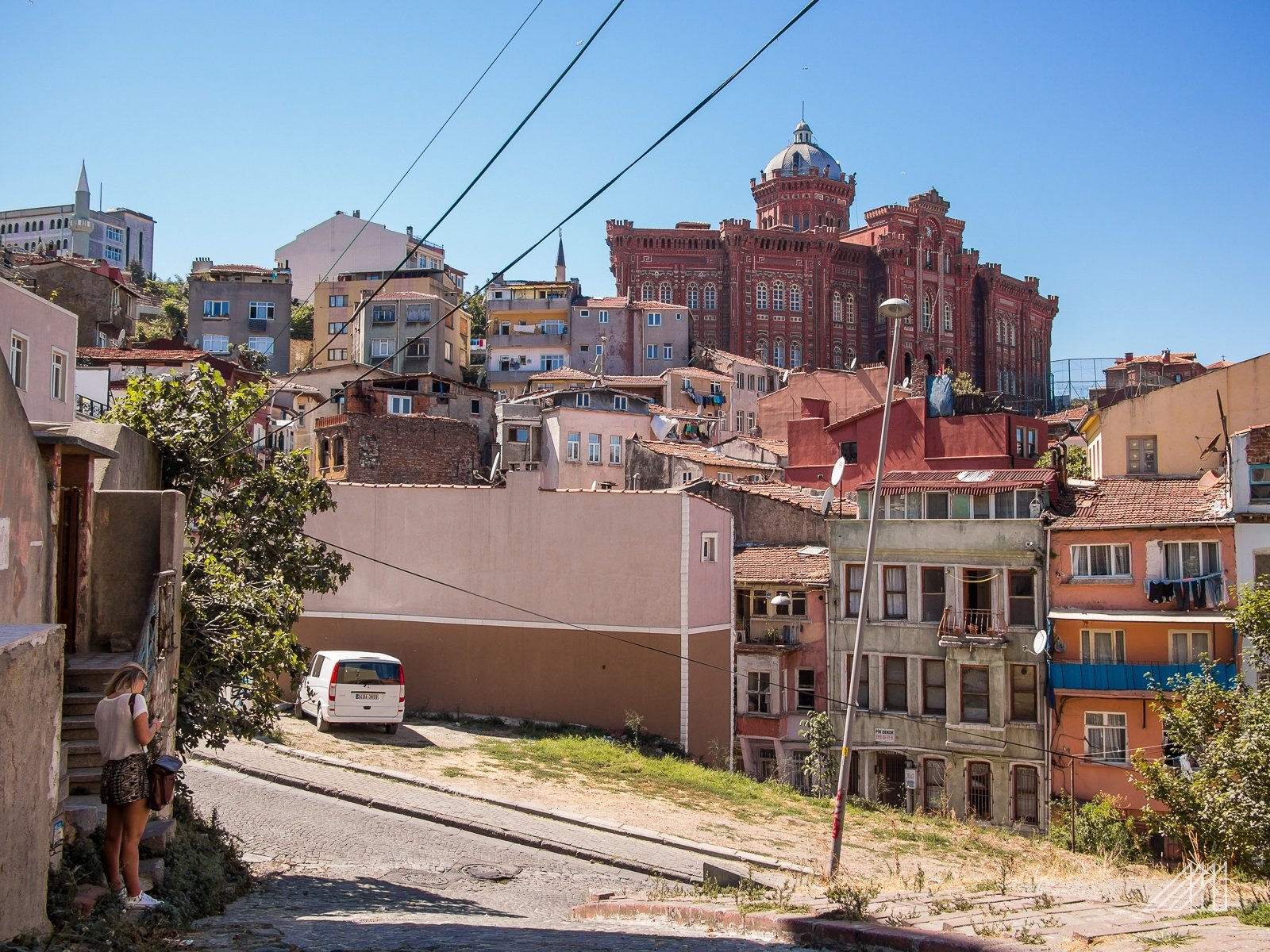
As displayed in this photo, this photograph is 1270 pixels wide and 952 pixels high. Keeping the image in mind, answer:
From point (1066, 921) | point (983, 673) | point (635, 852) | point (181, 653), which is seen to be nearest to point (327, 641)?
point (635, 852)

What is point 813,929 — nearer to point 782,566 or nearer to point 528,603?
point 528,603

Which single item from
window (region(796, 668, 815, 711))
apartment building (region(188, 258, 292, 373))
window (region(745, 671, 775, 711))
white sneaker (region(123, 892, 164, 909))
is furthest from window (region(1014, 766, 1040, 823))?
apartment building (region(188, 258, 292, 373))

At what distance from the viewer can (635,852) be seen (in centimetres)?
1586

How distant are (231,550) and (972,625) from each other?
864 inches

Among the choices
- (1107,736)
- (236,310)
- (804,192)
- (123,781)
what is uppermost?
(804,192)

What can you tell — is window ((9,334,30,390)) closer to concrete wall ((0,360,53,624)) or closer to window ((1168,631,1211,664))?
concrete wall ((0,360,53,624))

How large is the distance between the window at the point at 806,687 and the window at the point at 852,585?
1.98 m

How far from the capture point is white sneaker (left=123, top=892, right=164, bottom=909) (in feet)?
25.9

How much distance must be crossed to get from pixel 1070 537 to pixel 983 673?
421cm

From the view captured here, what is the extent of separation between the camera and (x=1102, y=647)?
97.7 ft

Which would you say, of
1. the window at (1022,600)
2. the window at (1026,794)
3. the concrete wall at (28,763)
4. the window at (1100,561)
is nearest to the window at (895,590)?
the window at (1022,600)

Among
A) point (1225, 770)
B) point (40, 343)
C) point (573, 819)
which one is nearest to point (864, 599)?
point (573, 819)

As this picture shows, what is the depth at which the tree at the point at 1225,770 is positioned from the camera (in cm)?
1591

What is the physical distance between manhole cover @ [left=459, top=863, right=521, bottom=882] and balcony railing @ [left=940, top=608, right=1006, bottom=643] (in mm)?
19359
